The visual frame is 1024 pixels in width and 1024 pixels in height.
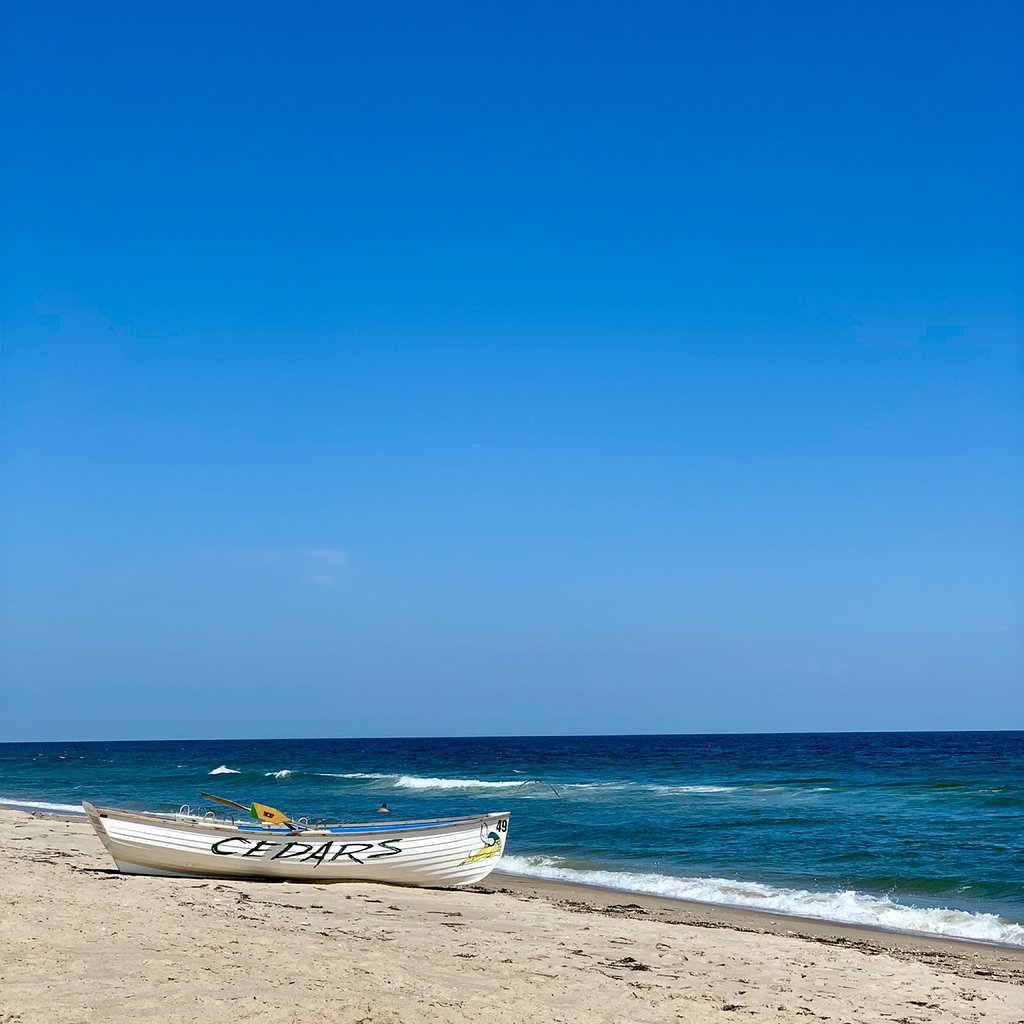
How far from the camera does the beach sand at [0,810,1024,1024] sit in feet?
25.8

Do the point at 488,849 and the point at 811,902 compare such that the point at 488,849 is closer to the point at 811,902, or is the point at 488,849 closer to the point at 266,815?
the point at 266,815

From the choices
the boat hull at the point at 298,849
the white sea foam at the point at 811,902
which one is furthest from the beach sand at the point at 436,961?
the white sea foam at the point at 811,902

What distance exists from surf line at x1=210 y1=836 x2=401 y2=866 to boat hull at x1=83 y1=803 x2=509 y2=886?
1cm

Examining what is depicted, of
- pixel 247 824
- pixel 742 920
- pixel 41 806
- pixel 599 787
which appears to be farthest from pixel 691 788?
pixel 247 824

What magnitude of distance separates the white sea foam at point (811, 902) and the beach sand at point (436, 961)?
0.75 m

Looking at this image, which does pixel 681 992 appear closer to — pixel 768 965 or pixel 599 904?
pixel 768 965

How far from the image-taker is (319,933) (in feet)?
35.6

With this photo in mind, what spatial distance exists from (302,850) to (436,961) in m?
6.40

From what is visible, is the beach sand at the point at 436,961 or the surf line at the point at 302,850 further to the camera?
the surf line at the point at 302,850

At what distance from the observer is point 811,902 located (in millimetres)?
16094

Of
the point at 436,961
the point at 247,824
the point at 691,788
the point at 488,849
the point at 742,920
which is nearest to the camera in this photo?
the point at 436,961

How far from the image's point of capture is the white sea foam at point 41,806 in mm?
33094

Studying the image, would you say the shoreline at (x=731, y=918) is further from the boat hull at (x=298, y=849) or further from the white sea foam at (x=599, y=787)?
the white sea foam at (x=599, y=787)

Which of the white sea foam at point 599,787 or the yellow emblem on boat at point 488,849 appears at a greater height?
the yellow emblem on boat at point 488,849
